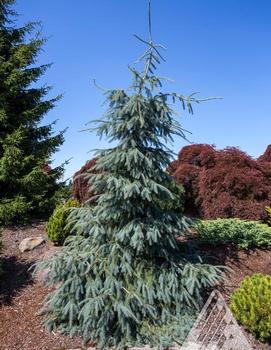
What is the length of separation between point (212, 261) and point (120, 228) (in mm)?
1871

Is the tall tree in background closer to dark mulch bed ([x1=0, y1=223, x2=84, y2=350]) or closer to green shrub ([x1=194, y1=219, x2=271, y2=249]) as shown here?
dark mulch bed ([x1=0, y1=223, x2=84, y2=350])

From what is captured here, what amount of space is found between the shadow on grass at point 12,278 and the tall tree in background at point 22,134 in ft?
7.39

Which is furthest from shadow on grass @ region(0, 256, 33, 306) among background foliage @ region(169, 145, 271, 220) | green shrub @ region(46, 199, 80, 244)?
background foliage @ region(169, 145, 271, 220)

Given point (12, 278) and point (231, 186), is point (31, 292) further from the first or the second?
point (231, 186)

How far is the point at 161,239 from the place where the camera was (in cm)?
470

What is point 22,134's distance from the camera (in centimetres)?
951

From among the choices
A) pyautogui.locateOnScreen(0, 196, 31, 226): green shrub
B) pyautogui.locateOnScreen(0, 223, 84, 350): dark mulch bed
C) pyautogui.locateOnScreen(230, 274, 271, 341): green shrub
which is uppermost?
pyautogui.locateOnScreen(230, 274, 271, 341): green shrub

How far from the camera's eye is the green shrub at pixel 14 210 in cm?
868

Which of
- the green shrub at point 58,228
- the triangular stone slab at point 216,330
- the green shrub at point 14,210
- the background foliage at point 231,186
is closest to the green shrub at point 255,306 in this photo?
the triangular stone slab at point 216,330

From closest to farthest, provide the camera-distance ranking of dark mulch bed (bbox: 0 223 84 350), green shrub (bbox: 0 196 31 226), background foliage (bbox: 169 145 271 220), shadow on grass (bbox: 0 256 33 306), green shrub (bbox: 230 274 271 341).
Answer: green shrub (bbox: 230 274 271 341), dark mulch bed (bbox: 0 223 84 350), shadow on grass (bbox: 0 256 33 306), background foliage (bbox: 169 145 271 220), green shrub (bbox: 0 196 31 226)

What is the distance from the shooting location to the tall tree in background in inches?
355

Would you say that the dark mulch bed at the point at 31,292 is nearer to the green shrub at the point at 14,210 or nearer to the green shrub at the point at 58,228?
the green shrub at the point at 58,228

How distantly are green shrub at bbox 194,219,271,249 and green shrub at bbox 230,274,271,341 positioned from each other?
173 cm

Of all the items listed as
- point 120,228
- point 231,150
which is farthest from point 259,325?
point 231,150
